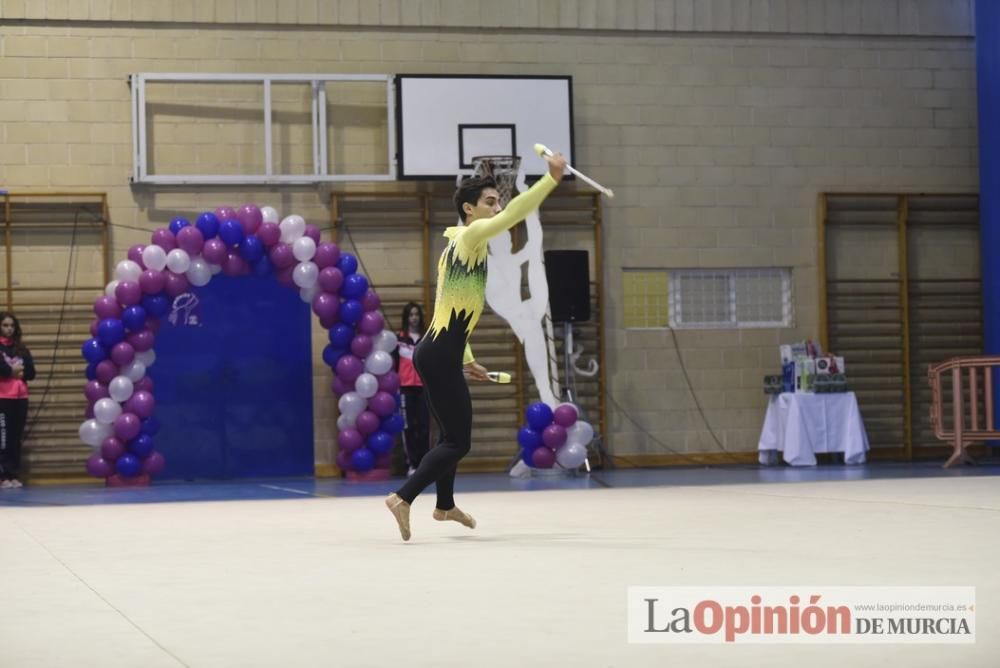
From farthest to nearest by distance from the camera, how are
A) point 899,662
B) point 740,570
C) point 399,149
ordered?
point 399,149
point 740,570
point 899,662

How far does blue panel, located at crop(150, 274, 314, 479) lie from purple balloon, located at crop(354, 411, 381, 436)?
47.3 inches

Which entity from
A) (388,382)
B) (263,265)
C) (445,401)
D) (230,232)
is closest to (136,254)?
(230,232)

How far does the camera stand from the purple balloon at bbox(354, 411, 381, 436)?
12.2 m

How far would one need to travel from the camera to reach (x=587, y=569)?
15.7 feet

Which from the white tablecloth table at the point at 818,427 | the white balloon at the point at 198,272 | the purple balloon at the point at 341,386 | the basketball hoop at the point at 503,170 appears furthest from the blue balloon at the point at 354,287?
the white tablecloth table at the point at 818,427

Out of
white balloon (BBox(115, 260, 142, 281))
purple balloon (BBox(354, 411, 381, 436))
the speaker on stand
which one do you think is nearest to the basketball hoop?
the speaker on stand

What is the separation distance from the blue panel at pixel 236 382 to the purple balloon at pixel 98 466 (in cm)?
106

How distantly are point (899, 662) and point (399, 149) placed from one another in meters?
10.6

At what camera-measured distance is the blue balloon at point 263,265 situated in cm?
1222

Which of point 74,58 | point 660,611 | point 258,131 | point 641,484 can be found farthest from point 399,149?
point 660,611

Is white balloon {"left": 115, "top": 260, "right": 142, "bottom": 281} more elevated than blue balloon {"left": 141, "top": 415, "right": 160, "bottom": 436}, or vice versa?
white balloon {"left": 115, "top": 260, "right": 142, "bottom": 281}

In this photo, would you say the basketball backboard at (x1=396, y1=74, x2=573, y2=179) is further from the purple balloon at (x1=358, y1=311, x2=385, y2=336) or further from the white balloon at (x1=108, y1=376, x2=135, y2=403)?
the white balloon at (x1=108, y1=376, x2=135, y2=403)

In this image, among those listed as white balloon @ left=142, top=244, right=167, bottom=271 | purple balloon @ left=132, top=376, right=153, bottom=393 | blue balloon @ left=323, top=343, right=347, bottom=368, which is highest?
white balloon @ left=142, top=244, right=167, bottom=271

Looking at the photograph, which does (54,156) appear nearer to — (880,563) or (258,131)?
(258,131)
